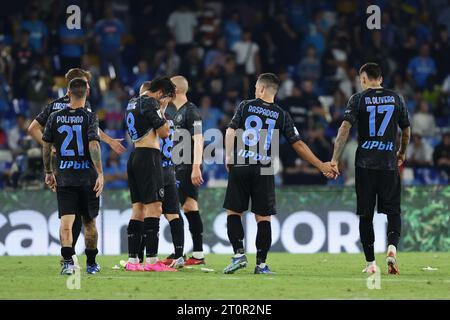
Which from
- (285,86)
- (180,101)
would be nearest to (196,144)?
(180,101)

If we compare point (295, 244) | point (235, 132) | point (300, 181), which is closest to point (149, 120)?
point (235, 132)

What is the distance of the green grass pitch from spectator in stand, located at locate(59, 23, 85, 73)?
893 centimetres

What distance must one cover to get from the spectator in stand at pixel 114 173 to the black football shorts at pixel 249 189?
767 centimetres

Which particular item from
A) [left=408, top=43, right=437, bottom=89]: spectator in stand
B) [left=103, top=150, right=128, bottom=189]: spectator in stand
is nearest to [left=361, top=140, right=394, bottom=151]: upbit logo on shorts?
[left=103, top=150, right=128, bottom=189]: spectator in stand

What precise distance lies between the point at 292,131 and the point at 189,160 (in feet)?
7.32

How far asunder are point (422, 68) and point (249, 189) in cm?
1236

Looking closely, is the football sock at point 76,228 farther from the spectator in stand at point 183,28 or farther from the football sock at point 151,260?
the spectator in stand at point 183,28

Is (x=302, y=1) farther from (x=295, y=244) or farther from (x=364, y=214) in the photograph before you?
(x=364, y=214)

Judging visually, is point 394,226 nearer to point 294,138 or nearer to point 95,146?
point 294,138

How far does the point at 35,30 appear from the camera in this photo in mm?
25859

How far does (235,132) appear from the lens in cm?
1416

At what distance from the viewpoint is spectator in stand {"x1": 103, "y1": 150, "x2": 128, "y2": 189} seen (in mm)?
21969

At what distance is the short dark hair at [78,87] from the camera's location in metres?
13.9

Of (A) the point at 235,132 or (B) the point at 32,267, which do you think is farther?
(B) the point at 32,267
